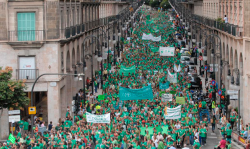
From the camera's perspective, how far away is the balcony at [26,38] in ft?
137

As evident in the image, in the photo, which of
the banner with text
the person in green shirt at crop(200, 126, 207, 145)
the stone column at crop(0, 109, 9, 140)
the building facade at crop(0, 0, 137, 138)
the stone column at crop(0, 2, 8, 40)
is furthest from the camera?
the stone column at crop(0, 2, 8, 40)

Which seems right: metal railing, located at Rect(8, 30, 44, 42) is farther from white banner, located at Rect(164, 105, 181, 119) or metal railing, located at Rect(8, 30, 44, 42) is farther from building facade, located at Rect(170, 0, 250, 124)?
building facade, located at Rect(170, 0, 250, 124)

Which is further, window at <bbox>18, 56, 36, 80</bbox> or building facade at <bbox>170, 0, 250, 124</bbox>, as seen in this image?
building facade at <bbox>170, 0, 250, 124</bbox>

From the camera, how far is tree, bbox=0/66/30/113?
36.5 m

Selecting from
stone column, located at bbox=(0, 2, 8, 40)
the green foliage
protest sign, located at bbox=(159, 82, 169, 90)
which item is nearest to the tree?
the green foliage

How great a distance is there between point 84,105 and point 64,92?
244 cm

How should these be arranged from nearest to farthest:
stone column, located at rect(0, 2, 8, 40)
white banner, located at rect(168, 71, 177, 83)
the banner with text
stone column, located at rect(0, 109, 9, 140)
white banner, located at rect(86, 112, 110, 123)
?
1. white banner, located at rect(86, 112, 110, 123)
2. stone column, located at rect(0, 109, 9, 140)
3. the banner with text
4. stone column, located at rect(0, 2, 8, 40)
5. white banner, located at rect(168, 71, 177, 83)

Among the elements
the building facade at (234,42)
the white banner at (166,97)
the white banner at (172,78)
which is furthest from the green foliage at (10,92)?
the white banner at (172,78)

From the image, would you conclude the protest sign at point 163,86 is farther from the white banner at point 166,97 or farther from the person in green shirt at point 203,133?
the person in green shirt at point 203,133

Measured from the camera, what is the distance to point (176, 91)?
46.5 metres

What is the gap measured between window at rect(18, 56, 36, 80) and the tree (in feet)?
12.9

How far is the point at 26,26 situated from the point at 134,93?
8980mm

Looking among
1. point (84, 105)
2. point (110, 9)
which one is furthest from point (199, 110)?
point (110, 9)

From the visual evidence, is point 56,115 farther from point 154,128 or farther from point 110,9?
point 110,9
